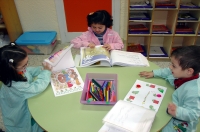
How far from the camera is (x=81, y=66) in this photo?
131 centimetres

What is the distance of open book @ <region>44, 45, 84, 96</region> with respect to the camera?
1087mm

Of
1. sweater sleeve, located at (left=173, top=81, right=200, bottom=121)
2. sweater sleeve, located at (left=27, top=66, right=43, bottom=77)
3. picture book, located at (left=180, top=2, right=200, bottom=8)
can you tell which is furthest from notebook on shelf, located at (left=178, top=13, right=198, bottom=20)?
sweater sleeve, located at (left=27, top=66, right=43, bottom=77)

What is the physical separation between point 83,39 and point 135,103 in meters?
0.96

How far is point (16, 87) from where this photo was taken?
Answer: 1.02 metres

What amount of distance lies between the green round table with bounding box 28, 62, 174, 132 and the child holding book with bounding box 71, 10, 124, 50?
632mm

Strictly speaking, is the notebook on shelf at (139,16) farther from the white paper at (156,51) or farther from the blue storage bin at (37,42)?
the blue storage bin at (37,42)

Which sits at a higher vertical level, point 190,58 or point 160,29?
point 190,58

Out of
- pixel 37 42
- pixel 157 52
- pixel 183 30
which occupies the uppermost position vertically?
pixel 183 30

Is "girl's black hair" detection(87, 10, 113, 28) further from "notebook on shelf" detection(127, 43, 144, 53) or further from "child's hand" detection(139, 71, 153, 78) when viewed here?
"notebook on shelf" detection(127, 43, 144, 53)

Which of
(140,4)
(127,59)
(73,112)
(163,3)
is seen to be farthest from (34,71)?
(163,3)

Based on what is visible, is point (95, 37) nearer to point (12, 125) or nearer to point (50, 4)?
point (12, 125)

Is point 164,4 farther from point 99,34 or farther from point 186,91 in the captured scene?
point 186,91

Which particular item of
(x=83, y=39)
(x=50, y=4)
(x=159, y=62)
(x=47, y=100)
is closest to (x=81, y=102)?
(x=47, y=100)

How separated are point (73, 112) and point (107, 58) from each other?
19.9 inches
